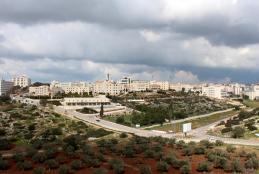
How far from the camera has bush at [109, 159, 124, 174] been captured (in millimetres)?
38094

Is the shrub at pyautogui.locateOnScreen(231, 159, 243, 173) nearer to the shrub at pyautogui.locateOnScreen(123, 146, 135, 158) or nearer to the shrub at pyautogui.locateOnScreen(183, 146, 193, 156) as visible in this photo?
the shrub at pyautogui.locateOnScreen(183, 146, 193, 156)

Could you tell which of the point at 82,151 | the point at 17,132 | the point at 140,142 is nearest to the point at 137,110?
the point at 17,132

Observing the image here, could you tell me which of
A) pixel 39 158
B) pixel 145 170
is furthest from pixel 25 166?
pixel 145 170

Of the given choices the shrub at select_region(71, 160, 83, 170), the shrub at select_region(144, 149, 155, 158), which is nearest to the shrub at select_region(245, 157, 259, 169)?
the shrub at select_region(144, 149, 155, 158)

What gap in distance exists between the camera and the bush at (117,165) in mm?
38094

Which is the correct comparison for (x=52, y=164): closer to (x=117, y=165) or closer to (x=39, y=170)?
(x=39, y=170)

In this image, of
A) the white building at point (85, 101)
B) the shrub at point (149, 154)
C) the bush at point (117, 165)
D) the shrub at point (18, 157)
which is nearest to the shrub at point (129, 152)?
the shrub at point (149, 154)

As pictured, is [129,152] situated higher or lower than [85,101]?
lower

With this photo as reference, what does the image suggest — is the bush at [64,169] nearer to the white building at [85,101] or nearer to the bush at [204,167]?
the bush at [204,167]

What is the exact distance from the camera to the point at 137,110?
15575cm

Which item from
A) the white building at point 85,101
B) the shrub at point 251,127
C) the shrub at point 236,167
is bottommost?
the shrub at point 236,167

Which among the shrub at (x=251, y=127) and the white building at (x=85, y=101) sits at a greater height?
the white building at (x=85, y=101)

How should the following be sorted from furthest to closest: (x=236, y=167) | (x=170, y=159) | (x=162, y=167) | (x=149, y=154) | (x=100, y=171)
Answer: (x=149, y=154) < (x=170, y=159) < (x=236, y=167) < (x=162, y=167) < (x=100, y=171)

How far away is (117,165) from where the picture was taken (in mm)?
38812
